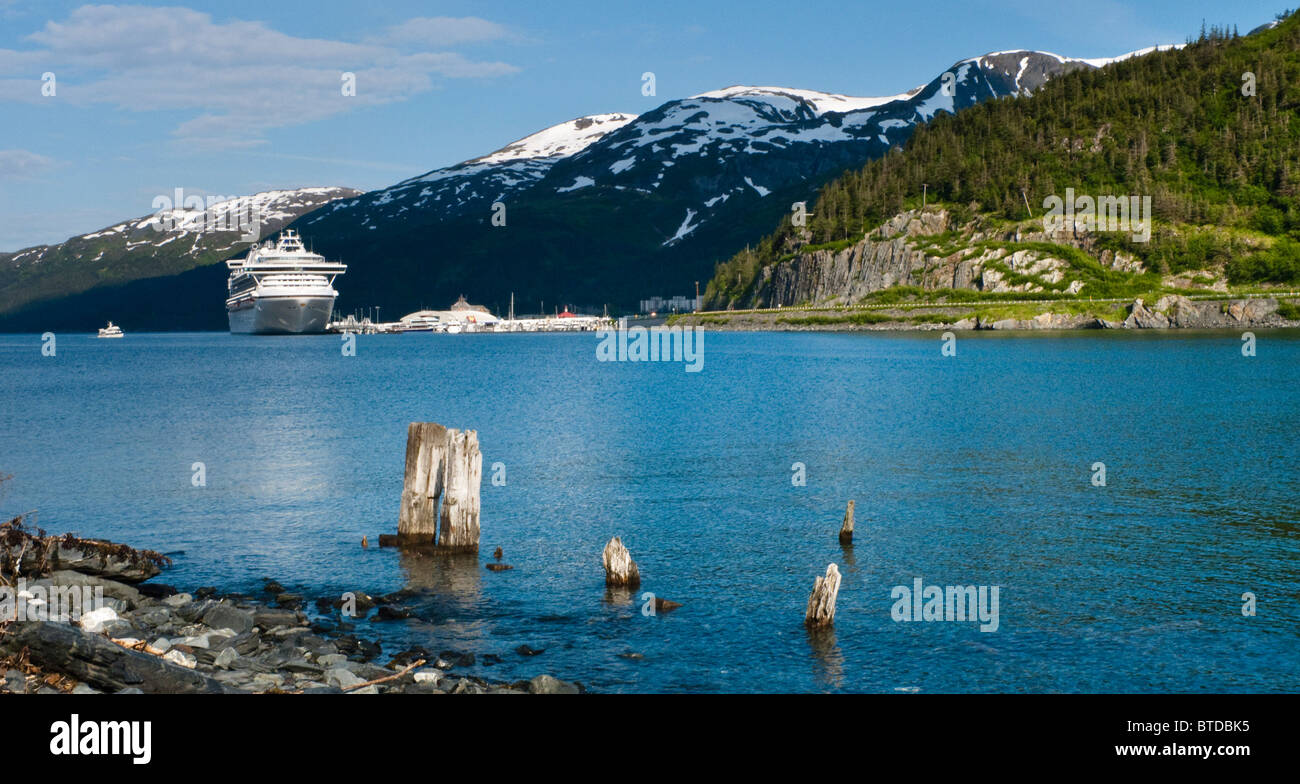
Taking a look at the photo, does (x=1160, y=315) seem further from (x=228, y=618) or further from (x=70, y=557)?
(x=70, y=557)

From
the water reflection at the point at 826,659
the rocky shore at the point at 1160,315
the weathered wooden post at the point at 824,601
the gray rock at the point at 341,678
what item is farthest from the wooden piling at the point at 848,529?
the rocky shore at the point at 1160,315

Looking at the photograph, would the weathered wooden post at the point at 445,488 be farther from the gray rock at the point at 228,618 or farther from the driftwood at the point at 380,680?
the driftwood at the point at 380,680

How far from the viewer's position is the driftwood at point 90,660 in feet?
52.3

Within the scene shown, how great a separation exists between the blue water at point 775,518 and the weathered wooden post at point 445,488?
3.82 feet

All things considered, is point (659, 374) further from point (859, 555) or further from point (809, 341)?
point (859, 555)

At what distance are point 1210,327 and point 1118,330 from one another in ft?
53.1

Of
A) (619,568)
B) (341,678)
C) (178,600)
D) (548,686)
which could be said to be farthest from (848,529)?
(178,600)

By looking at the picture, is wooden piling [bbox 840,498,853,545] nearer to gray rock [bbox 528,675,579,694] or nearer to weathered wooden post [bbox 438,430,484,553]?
weathered wooden post [bbox 438,430,484,553]

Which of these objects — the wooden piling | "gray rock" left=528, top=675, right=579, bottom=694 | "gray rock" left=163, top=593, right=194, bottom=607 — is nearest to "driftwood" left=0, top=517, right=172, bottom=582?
"gray rock" left=163, top=593, right=194, bottom=607

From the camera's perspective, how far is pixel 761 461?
50.4 m

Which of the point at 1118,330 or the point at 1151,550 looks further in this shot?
the point at 1118,330

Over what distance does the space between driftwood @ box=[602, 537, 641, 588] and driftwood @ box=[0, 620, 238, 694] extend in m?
13.4
